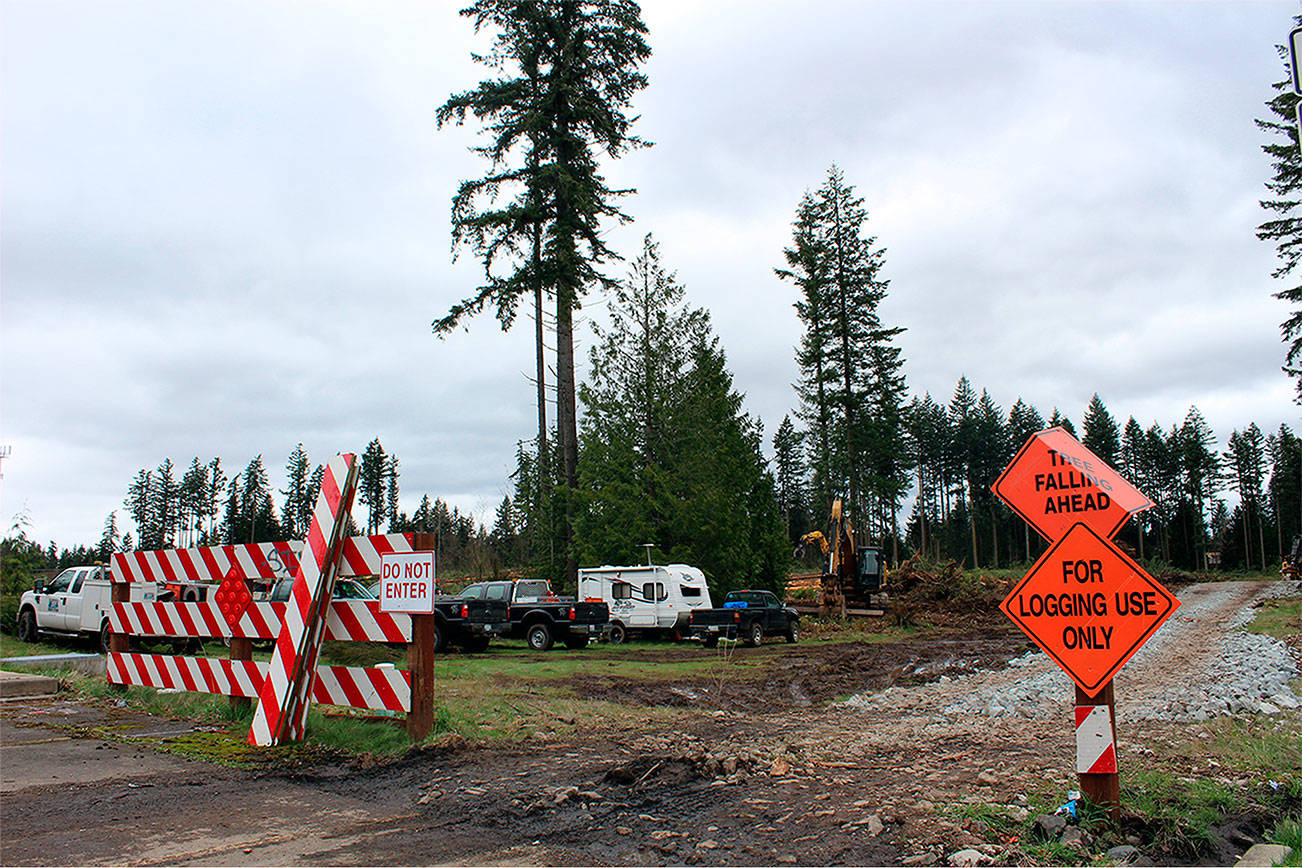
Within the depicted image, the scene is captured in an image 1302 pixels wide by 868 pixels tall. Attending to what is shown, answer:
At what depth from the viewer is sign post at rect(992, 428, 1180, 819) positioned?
4.98m

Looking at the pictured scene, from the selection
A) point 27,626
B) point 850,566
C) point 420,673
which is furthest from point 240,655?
point 850,566

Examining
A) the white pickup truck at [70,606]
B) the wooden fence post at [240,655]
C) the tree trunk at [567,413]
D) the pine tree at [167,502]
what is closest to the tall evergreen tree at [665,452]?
the tree trunk at [567,413]

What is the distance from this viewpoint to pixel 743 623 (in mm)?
24625

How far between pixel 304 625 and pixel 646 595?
19518 millimetres

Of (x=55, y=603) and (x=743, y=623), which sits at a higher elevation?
(x=55, y=603)

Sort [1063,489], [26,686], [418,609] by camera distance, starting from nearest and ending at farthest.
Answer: [1063,489], [418,609], [26,686]

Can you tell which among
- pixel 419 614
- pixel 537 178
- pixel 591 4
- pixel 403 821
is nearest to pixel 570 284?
pixel 537 178

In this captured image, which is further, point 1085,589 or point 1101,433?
point 1101,433

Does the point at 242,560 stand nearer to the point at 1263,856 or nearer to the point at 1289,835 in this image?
the point at 1263,856

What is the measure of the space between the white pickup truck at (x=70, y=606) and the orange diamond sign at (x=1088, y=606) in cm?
2031

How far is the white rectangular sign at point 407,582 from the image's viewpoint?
7.57 meters

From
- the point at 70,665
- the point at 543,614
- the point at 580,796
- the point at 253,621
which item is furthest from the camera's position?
the point at 543,614

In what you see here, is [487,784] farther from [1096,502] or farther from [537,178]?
[537,178]

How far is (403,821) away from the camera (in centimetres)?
558
